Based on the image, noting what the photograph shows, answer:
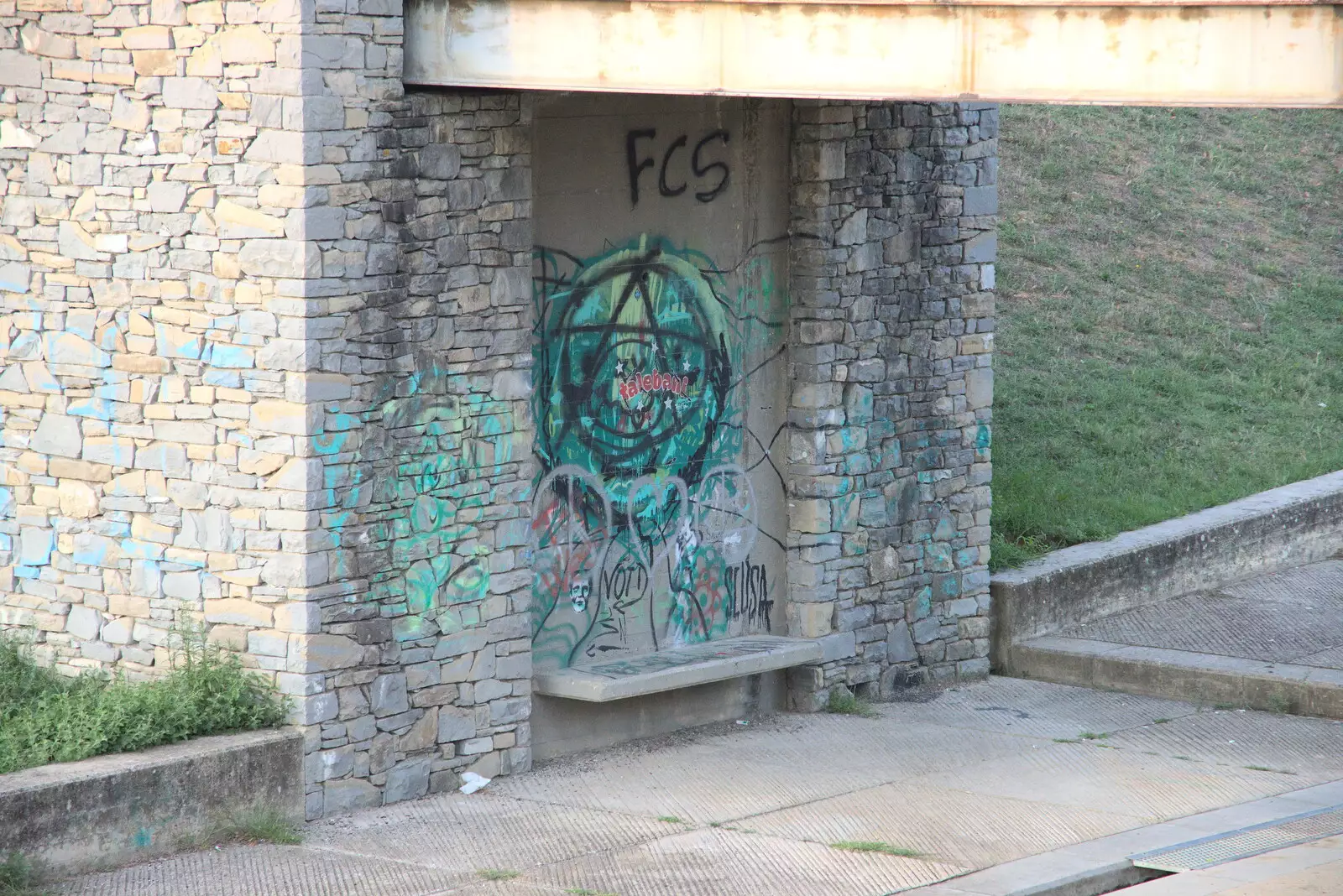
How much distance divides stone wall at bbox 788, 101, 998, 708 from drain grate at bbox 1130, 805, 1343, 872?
2679mm

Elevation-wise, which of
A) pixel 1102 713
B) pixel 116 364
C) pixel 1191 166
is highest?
pixel 1191 166

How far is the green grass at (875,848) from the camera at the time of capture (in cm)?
754

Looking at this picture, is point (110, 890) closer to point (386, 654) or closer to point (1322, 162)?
point (386, 654)

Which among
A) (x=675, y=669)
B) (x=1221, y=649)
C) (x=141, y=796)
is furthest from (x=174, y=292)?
(x=1221, y=649)

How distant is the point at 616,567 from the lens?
365 inches

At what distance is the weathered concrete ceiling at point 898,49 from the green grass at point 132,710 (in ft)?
8.60

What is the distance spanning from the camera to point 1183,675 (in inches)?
407

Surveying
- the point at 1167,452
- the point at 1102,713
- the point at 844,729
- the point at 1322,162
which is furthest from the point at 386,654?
the point at 1322,162

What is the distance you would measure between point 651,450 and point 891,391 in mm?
1553

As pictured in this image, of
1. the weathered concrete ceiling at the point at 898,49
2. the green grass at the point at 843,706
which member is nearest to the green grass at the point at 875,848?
the green grass at the point at 843,706

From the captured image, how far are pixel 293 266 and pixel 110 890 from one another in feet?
8.21

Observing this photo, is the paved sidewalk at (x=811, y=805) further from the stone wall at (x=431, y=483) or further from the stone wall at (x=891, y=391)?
the stone wall at (x=891, y=391)

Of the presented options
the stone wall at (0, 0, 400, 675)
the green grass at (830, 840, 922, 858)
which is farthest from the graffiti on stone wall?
the green grass at (830, 840, 922, 858)

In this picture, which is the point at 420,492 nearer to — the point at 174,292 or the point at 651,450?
the point at 174,292
